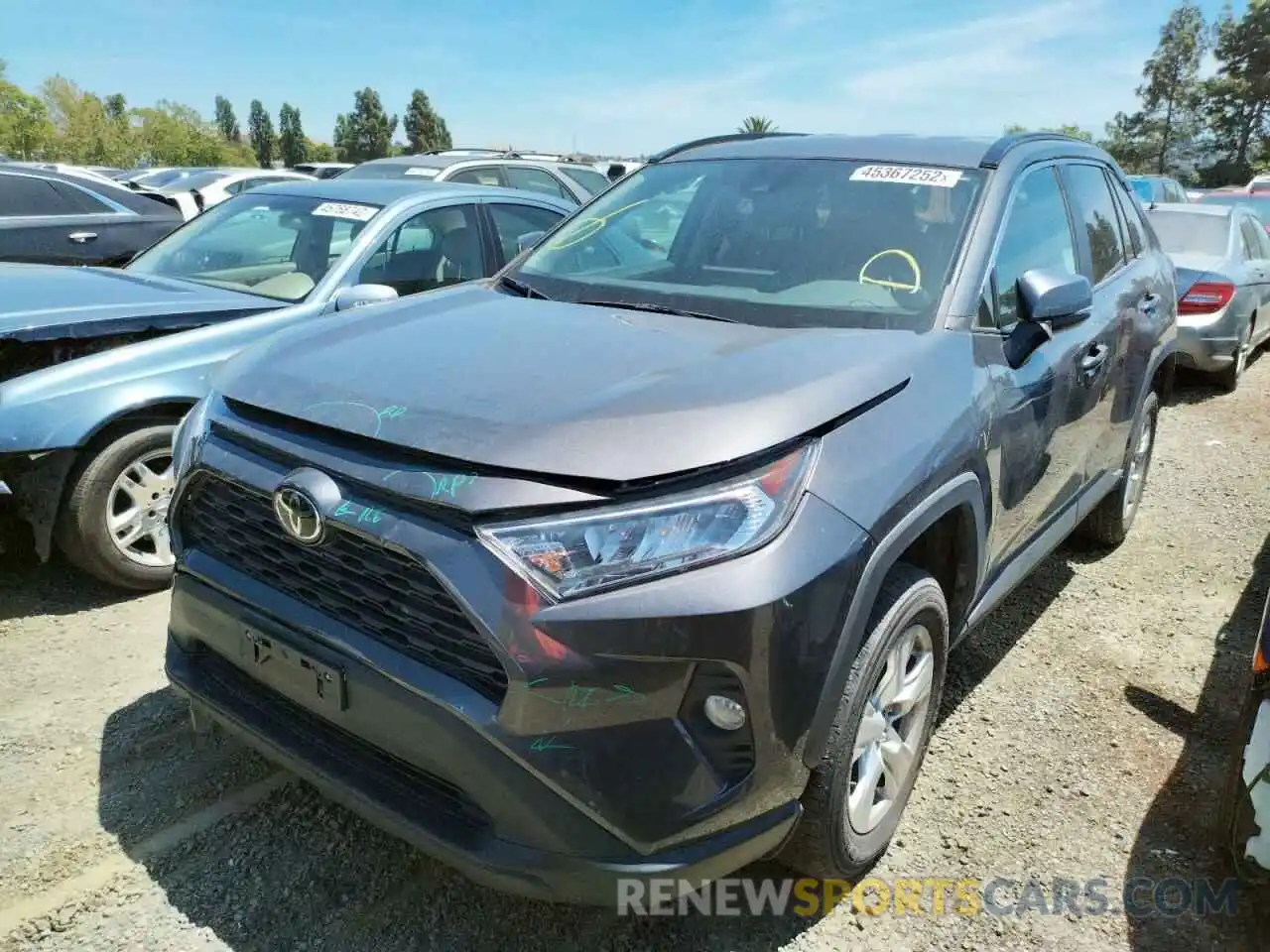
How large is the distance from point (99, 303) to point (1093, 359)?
398 cm

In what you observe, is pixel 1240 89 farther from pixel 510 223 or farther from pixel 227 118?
pixel 227 118

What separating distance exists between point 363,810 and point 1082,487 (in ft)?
9.70

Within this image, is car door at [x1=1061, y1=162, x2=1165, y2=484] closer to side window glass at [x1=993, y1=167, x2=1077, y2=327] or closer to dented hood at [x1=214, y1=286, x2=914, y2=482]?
side window glass at [x1=993, y1=167, x2=1077, y2=327]

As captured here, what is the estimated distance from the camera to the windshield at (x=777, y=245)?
2688 millimetres

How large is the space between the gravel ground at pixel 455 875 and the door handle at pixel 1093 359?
1.16 metres

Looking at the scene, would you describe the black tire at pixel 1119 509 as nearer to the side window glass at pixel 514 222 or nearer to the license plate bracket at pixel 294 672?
→ the side window glass at pixel 514 222

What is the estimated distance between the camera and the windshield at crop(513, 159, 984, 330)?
2.69 metres

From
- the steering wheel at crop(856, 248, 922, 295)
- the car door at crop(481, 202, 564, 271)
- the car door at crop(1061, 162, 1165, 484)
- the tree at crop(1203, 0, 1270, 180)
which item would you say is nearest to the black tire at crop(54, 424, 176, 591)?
the car door at crop(481, 202, 564, 271)

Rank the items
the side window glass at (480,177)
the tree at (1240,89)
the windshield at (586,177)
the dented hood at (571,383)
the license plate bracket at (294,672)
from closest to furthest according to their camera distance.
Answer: the dented hood at (571,383) < the license plate bracket at (294,672) < the side window glass at (480,177) < the windshield at (586,177) < the tree at (1240,89)

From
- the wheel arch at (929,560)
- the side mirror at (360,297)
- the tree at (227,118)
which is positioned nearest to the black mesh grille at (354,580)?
the wheel arch at (929,560)

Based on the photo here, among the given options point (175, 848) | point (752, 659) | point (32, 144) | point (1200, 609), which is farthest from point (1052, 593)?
point (32, 144)

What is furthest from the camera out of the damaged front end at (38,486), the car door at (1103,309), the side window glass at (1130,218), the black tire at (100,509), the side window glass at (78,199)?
the side window glass at (78,199)

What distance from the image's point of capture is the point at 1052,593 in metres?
Result: 4.24

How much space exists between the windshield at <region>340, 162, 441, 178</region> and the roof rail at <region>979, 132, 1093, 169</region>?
658 centimetres
